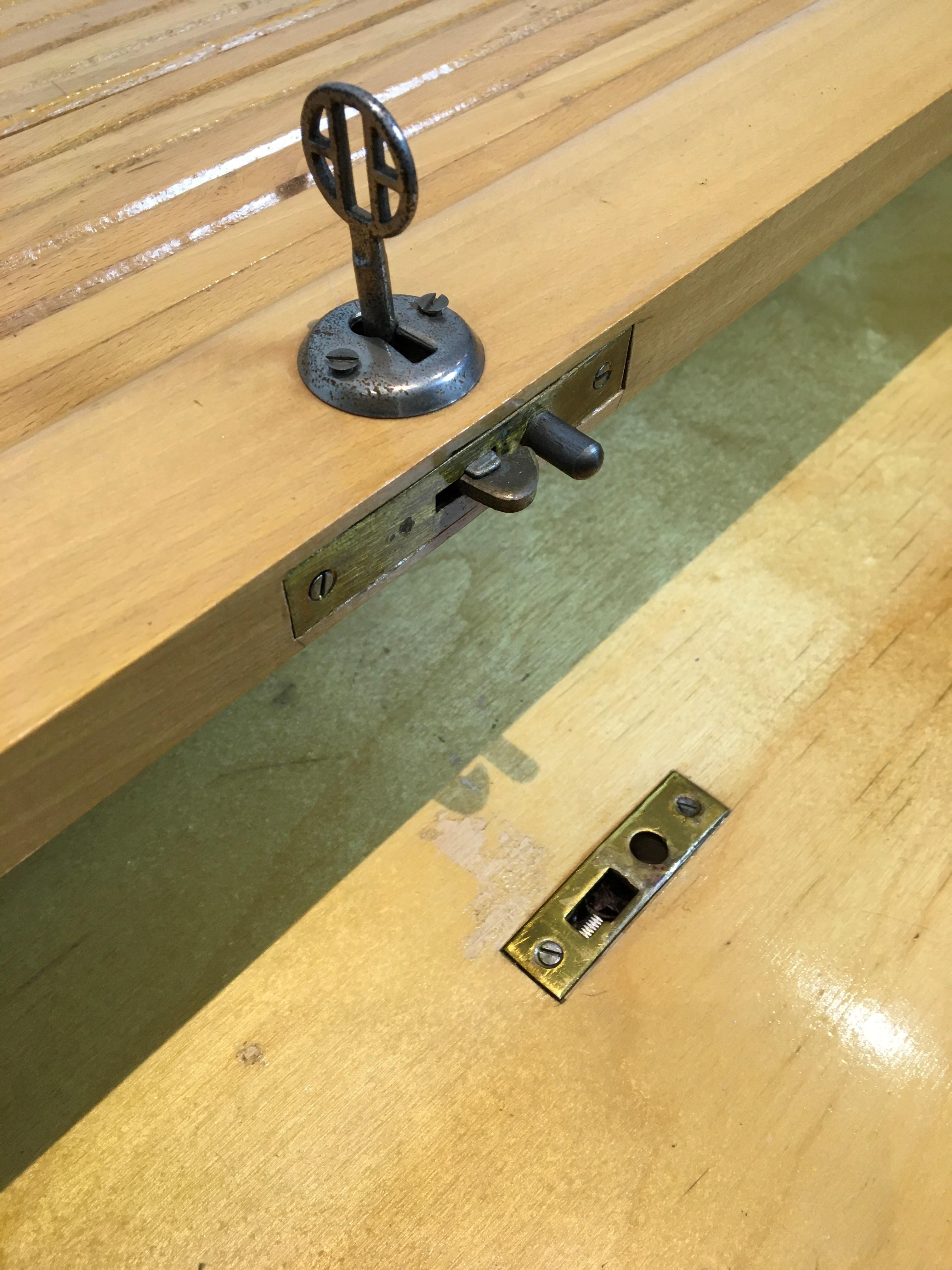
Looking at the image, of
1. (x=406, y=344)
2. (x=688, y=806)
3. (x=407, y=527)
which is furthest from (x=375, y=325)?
(x=688, y=806)

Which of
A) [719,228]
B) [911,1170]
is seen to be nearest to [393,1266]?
[911,1170]

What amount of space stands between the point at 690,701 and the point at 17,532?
0.62 metres

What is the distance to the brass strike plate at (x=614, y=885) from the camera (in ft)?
2.64

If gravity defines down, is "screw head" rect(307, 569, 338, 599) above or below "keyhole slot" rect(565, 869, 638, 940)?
above

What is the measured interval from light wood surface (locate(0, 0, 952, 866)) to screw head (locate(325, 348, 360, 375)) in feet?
0.09

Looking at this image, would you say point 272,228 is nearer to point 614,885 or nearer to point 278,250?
point 278,250

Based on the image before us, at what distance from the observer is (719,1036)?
77cm

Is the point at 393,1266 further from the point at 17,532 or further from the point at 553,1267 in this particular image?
the point at 17,532

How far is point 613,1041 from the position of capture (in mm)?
769

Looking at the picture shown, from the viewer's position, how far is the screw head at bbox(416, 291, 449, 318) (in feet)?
2.16

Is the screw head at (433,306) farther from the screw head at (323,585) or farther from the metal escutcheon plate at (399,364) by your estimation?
the screw head at (323,585)

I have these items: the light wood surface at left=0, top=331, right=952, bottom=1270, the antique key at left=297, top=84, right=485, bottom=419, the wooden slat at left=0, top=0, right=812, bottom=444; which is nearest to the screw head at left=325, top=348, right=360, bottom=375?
the antique key at left=297, top=84, right=485, bottom=419

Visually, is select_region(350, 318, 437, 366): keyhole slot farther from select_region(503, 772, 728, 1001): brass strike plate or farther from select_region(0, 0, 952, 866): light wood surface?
select_region(503, 772, 728, 1001): brass strike plate

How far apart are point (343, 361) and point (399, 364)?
0.11 feet
